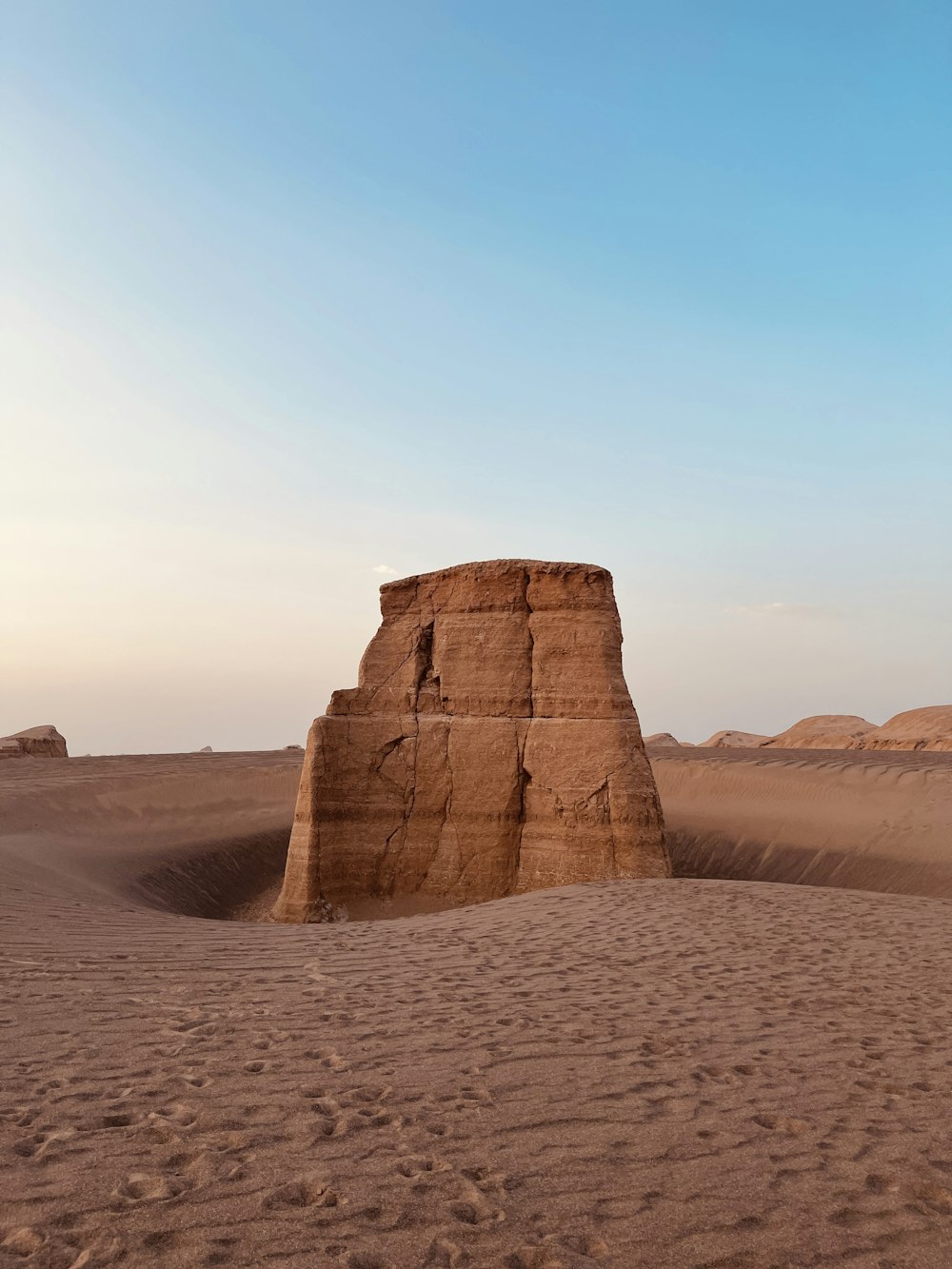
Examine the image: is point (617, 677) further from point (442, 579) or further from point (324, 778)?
point (324, 778)

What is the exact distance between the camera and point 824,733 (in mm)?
36812

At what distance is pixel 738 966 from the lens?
248 inches

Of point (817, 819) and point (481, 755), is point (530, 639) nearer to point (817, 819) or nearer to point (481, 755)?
point (481, 755)

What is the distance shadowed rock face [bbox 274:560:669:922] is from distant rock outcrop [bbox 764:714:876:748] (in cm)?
2608

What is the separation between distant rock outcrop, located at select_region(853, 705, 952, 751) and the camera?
1191 inches

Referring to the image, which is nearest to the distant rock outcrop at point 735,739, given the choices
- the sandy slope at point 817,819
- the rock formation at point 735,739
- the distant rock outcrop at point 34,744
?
the rock formation at point 735,739

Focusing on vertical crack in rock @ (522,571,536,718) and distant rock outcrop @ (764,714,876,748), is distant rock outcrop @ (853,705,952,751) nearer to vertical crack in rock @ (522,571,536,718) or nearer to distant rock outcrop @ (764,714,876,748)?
distant rock outcrop @ (764,714,876,748)

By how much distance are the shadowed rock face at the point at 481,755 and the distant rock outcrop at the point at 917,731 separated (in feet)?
78.7

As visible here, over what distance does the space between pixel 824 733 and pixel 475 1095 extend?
119 ft

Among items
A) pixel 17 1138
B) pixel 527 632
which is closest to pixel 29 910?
pixel 17 1138

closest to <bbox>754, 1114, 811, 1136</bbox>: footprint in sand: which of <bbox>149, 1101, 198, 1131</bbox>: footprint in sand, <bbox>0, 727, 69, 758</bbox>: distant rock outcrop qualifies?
<bbox>149, 1101, 198, 1131</bbox>: footprint in sand

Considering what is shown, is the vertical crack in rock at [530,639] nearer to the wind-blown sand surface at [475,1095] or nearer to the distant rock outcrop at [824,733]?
the wind-blown sand surface at [475,1095]

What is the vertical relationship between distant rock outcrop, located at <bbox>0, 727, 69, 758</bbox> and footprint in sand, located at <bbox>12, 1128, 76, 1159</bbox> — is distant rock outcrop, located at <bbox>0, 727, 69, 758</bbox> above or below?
above

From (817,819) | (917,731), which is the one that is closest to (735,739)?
(917,731)
